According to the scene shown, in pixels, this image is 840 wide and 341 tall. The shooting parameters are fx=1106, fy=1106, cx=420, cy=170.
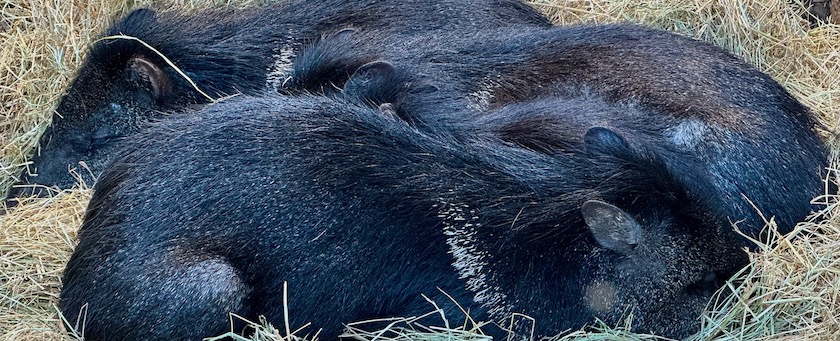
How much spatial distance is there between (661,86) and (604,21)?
1497 mm

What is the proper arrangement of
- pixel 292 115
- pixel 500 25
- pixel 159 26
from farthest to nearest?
pixel 500 25
pixel 159 26
pixel 292 115

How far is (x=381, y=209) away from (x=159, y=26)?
2.31m

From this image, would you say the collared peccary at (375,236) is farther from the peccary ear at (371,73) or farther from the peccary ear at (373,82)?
the peccary ear at (371,73)

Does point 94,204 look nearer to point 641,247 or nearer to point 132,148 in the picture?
point 132,148

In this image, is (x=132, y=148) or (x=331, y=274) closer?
(x=331, y=274)

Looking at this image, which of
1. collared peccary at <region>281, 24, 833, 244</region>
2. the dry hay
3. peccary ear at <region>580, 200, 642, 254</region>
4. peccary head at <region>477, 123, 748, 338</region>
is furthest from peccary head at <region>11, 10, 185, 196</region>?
peccary ear at <region>580, 200, 642, 254</region>

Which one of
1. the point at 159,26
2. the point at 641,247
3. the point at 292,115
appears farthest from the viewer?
the point at 159,26

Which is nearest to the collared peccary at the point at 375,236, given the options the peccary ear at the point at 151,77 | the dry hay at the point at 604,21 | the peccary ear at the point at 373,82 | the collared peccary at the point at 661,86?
the dry hay at the point at 604,21

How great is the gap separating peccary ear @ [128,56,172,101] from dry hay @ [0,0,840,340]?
0.72m

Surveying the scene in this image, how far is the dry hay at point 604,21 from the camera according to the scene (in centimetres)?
453

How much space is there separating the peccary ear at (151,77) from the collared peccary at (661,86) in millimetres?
713

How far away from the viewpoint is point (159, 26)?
20.6 feet

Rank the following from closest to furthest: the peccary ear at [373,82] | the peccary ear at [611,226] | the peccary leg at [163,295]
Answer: the peccary ear at [611,226], the peccary leg at [163,295], the peccary ear at [373,82]

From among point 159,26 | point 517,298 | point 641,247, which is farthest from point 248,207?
point 159,26
